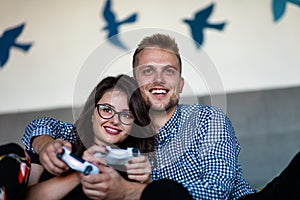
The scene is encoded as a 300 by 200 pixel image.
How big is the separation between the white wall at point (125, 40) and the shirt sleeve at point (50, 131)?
92 centimetres

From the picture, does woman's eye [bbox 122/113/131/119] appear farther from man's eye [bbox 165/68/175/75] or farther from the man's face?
man's eye [bbox 165/68/175/75]

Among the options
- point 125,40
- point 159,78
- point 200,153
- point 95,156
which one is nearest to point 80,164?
point 95,156

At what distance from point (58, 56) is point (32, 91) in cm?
23

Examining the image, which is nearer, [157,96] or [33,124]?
[157,96]

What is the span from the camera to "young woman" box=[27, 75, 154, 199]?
3.81ft

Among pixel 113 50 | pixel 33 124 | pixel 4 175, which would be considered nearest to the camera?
pixel 4 175

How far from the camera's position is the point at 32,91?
2666 mm

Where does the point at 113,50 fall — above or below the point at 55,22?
below

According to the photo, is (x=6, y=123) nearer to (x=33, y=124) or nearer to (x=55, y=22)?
(x=55, y=22)

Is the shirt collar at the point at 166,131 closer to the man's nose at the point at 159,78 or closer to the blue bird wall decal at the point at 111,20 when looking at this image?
the man's nose at the point at 159,78

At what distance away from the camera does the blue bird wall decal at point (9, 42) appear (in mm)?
2695

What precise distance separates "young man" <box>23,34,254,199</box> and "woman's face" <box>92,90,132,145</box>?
0.33 feet

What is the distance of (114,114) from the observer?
1319 millimetres

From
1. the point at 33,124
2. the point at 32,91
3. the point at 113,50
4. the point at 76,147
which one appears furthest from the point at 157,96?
the point at 32,91
